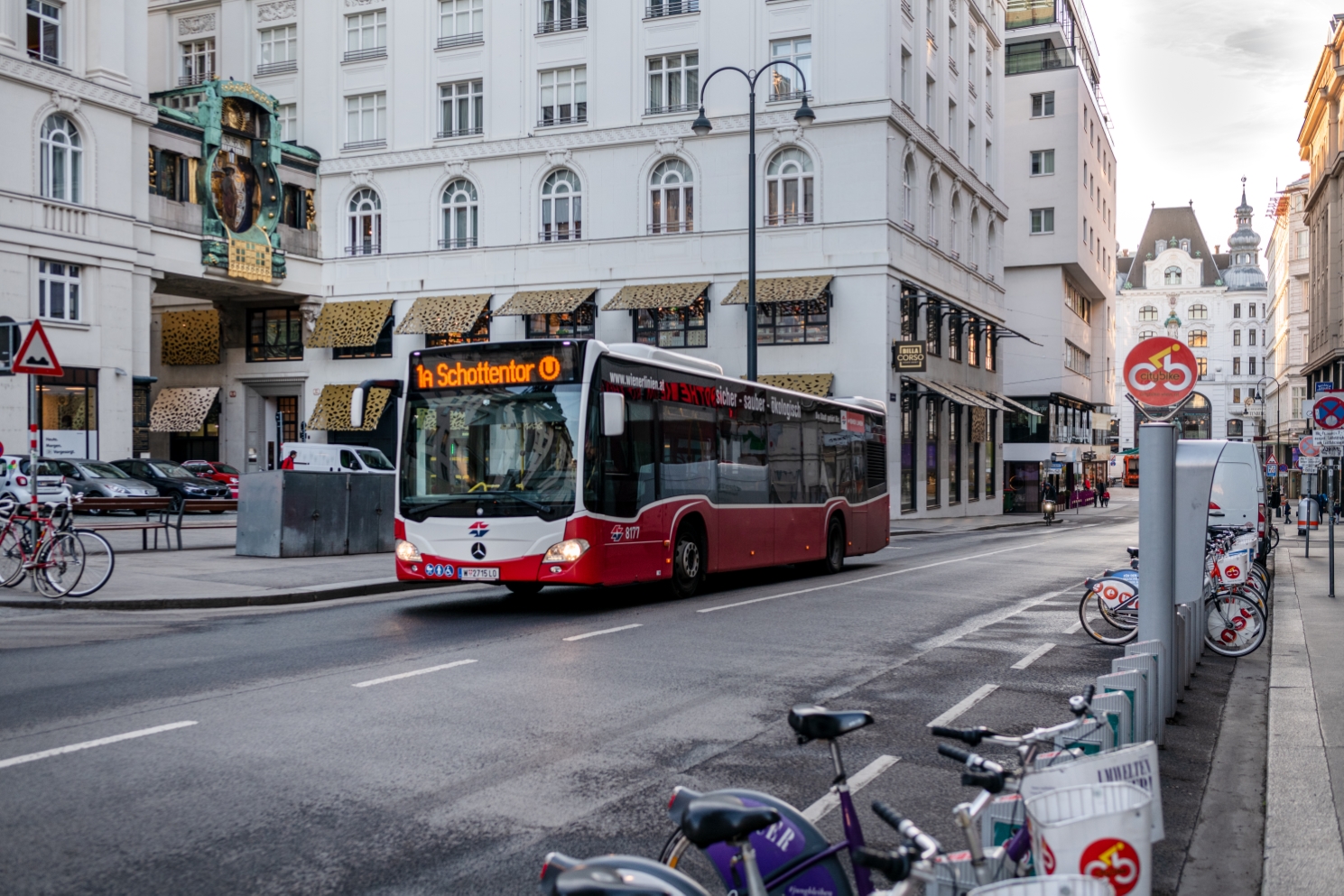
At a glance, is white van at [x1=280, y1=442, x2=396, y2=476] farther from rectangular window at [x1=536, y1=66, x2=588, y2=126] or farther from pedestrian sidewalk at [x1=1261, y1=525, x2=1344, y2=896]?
pedestrian sidewalk at [x1=1261, y1=525, x2=1344, y2=896]

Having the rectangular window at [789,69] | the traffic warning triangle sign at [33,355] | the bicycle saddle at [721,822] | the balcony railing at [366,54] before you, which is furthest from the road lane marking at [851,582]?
the balcony railing at [366,54]

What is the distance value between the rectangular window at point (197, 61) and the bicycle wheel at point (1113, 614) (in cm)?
4500

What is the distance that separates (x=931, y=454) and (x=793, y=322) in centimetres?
930

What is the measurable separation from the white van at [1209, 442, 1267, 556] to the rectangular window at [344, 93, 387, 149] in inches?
1351

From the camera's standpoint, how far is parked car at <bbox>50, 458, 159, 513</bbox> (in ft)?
105

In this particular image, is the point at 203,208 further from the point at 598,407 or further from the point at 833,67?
the point at 598,407

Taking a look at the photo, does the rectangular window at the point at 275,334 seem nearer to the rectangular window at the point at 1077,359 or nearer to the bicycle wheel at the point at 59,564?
the bicycle wheel at the point at 59,564

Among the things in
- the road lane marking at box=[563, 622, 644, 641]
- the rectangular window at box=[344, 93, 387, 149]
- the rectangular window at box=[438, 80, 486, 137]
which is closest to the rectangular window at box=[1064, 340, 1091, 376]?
the rectangular window at box=[438, 80, 486, 137]

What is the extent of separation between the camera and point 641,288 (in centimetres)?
4150

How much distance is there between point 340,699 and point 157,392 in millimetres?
45098

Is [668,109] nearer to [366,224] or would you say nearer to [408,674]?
[366,224]

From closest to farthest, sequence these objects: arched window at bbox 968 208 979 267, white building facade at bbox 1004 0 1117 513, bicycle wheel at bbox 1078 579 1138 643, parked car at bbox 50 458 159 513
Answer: bicycle wheel at bbox 1078 579 1138 643 < parked car at bbox 50 458 159 513 < arched window at bbox 968 208 979 267 < white building facade at bbox 1004 0 1117 513

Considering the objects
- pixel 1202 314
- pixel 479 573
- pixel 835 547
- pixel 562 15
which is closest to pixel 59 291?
pixel 562 15

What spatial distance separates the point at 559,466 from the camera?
536 inches
